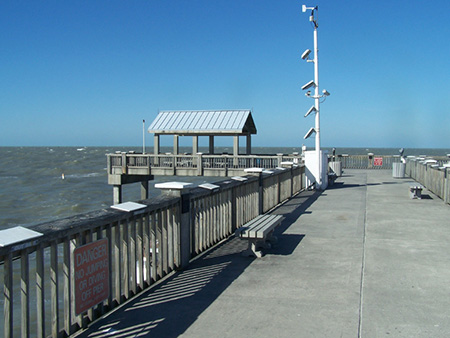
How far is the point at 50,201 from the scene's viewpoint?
32562 mm

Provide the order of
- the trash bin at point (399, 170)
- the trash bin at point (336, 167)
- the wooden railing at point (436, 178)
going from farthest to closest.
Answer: the trash bin at point (399, 170)
the trash bin at point (336, 167)
the wooden railing at point (436, 178)

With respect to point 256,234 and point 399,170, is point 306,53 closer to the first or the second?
point 399,170

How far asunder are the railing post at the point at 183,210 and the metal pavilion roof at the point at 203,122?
75.7ft

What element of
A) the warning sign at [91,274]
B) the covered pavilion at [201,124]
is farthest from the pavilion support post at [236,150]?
the warning sign at [91,274]

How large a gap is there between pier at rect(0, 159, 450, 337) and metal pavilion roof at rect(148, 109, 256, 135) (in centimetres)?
2037

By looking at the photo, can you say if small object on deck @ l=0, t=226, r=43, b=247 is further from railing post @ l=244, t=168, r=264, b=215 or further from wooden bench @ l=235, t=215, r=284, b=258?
railing post @ l=244, t=168, r=264, b=215

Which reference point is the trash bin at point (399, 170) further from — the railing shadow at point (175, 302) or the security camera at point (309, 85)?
the railing shadow at point (175, 302)

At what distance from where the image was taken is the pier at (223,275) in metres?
4.00

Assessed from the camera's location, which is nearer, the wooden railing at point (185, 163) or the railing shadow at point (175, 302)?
the railing shadow at point (175, 302)

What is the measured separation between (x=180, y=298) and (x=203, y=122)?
2608cm

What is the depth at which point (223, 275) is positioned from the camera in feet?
19.2

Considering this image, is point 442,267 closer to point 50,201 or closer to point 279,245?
point 279,245

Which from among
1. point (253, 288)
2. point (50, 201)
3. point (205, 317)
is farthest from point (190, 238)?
point (50, 201)

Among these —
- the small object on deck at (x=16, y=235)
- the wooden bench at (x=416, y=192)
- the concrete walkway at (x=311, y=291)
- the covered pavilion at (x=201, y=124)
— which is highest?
the covered pavilion at (x=201, y=124)
